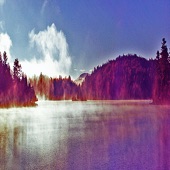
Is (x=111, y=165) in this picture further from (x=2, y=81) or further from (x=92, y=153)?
(x=2, y=81)

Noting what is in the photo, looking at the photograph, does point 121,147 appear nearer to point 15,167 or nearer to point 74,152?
point 74,152

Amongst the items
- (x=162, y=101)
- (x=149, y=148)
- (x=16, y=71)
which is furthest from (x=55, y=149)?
(x=16, y=71)

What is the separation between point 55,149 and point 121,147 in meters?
3.40

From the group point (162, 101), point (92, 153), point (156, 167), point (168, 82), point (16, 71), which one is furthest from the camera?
point (16, 71)

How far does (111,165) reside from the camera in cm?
1288

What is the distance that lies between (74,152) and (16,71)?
122m

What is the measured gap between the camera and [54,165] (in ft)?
42.6

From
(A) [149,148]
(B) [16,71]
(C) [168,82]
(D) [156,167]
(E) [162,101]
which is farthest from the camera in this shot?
(B) [16,71]

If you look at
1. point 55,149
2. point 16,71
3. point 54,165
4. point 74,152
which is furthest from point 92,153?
point 16,71

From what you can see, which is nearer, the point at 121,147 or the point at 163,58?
the point at 121,147

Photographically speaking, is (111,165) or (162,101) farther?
(162,101)

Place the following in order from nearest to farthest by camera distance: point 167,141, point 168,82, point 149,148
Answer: point 149,148
point 167,141
point 168,82

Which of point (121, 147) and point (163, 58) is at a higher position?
point (163, 58)

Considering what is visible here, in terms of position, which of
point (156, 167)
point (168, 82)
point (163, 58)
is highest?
point (163, 58)
